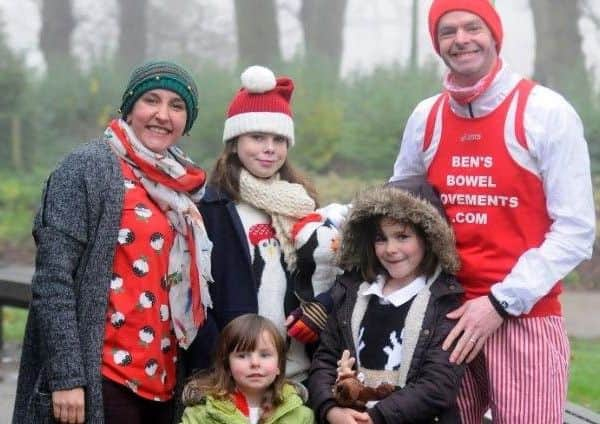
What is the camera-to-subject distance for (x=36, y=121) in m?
13.4

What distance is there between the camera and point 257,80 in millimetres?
4250

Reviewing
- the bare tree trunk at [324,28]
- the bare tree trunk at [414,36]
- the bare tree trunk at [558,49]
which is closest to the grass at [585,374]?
the bare tree trunk at [558,49]

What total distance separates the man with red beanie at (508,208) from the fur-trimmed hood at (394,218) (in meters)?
0.09

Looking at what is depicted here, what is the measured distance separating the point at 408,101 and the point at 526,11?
1.94 metres

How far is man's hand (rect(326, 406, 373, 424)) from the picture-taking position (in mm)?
3709

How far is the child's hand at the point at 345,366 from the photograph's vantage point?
3.77 metres

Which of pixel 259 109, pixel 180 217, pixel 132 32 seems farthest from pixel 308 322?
pixel 132 32

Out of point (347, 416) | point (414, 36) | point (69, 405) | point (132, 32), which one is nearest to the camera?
point (69, 405)

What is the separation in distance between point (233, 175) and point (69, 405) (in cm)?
106

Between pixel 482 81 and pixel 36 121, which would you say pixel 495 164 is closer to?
pixel 482 81

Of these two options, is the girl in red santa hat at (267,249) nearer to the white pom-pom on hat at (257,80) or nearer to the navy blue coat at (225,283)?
the navy blue coat at (225,283)

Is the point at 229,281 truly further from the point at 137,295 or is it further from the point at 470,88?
the point at 470,88

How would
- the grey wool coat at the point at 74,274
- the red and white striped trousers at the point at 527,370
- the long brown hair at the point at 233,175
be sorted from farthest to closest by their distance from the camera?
the long brown hair at the point at 233,175 → the red and white striped trousers at the point at 527,370 → the grey wool coat at the point at 74,274

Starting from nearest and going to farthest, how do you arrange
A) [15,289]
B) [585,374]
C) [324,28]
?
[585,374] → [15,289] → [324,28]
